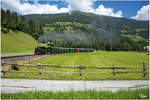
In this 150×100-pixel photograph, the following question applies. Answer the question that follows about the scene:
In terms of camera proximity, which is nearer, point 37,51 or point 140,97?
point 140,97

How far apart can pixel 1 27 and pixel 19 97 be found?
81.9 m

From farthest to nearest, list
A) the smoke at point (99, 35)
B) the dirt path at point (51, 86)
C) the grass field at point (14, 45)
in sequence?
the smoke at point (99, 35) < the grass field at point (14, 45) < the dirt path at point (51, 86)

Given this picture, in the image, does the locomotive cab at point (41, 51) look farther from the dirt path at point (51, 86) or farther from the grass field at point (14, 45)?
the dirt path at point (51, 86)

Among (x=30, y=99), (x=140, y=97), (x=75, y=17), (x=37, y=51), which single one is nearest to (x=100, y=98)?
(x=140, y=97)

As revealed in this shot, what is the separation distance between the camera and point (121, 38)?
6172 centimetres

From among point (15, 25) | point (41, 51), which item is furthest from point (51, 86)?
point (15, 25)

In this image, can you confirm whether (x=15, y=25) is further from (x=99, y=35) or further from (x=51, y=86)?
(x=51, y=86)

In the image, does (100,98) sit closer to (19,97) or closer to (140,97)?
(140,97)

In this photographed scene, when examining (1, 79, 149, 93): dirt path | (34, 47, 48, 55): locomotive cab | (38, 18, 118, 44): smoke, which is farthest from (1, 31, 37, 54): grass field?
(1, 79, 149, 93): dirt path

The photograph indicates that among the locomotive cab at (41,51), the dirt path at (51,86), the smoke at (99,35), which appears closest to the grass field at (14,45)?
the locomotive cab at (41,51)

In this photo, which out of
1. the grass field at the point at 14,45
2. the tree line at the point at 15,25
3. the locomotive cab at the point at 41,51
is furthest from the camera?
the tree line at the point at 15,25

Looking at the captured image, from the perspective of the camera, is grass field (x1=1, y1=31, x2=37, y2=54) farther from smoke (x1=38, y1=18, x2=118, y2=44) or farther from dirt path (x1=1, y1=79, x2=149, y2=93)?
dirt path (x1=1, y1=79, x2=149, y2=93)

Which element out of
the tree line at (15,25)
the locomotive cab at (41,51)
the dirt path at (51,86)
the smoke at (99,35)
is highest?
the tree line at (15,25)

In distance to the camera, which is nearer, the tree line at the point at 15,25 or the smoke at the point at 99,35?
the smoke at the point at 99,35
